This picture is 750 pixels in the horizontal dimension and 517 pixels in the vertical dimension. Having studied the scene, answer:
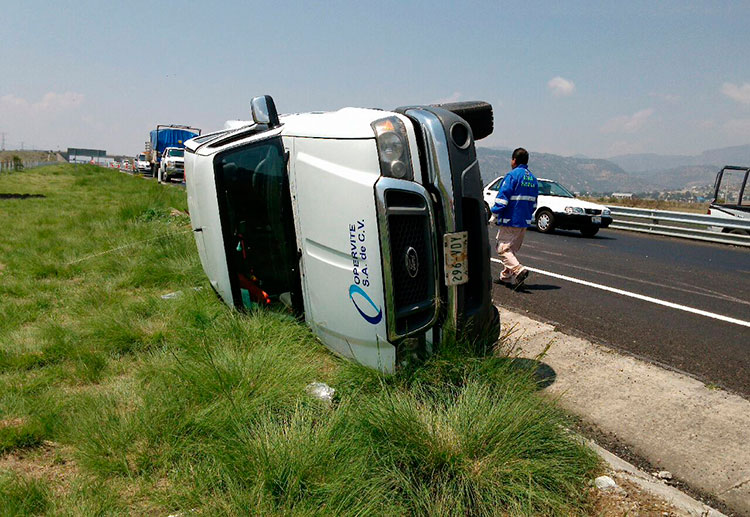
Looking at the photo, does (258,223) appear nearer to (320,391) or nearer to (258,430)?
(320,391)

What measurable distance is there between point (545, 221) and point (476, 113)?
11.1m

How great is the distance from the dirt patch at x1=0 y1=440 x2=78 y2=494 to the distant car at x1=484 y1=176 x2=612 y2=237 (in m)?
11.8

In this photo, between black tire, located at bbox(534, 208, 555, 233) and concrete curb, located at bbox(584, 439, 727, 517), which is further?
black tire, located at bbox(534, 208, 555, 233)

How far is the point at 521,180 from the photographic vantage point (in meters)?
6.77

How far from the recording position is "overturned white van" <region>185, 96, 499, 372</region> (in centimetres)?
334

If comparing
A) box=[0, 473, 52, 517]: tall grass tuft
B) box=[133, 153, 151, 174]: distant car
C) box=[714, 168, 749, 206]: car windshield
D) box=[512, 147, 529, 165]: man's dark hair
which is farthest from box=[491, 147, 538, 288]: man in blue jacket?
box=[133, 153, 151, 174]: distant car

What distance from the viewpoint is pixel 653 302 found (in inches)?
255

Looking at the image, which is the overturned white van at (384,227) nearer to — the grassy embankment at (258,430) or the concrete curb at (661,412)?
the grassy embankment at (258,430)

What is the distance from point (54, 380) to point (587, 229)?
1287cm

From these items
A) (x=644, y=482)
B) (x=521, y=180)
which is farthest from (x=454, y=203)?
(x=521, y=180)

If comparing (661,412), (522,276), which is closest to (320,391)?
(661,412)

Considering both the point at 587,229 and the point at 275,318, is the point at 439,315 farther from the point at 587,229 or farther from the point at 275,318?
the point at 587,229

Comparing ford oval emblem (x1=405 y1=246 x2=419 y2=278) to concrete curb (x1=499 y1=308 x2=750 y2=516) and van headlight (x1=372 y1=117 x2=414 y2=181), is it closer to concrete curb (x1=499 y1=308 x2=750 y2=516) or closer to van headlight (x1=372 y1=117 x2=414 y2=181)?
van headlight (x1=372 y1=117 x2=414 y2=181)

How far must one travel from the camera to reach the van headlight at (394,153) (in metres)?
3.33
